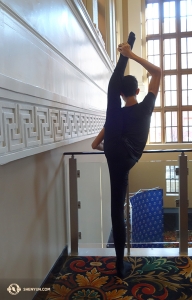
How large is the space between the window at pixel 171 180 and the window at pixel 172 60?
7.03 meters

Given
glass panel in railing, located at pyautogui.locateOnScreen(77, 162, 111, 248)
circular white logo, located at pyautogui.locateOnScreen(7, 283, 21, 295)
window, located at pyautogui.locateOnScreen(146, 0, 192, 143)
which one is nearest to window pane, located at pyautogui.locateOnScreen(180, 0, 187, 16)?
window, located at pyautogui.locateOnScreen(146, 0, 192, 143)

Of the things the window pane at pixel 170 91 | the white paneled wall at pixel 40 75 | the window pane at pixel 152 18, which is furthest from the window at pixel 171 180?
the window pane at pixel 152 18

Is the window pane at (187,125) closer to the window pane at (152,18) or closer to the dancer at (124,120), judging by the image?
the window pane at (152,18)

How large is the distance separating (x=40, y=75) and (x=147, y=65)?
71 cm

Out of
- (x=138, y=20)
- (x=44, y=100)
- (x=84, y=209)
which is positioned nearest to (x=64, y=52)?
(x=44, y=100)

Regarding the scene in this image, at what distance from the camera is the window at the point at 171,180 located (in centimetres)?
276

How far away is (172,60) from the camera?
9.91 metres

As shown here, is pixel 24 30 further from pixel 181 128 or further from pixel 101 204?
pixel 181 128

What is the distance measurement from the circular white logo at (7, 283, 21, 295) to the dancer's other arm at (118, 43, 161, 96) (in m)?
1.42

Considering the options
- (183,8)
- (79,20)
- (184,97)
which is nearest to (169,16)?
(183,8)

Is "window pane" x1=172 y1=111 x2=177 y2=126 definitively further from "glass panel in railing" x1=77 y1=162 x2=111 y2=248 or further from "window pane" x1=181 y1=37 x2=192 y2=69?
"glass panel in railing" x1=77 y1=162 x2=111 y2=248

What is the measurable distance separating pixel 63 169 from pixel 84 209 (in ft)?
2.01

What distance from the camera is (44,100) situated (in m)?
1.94

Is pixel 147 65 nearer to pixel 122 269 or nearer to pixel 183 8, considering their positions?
pixel 122 269
